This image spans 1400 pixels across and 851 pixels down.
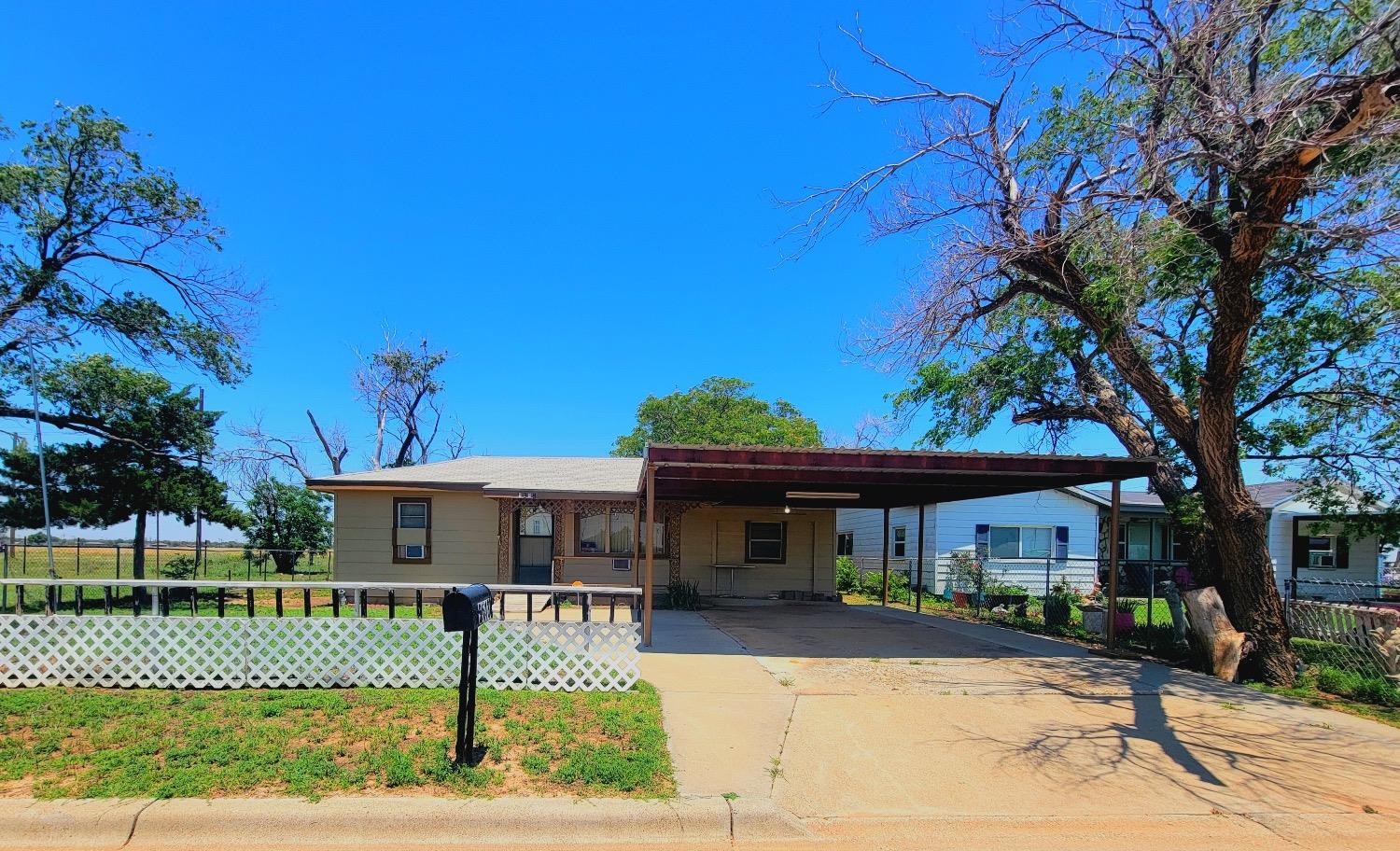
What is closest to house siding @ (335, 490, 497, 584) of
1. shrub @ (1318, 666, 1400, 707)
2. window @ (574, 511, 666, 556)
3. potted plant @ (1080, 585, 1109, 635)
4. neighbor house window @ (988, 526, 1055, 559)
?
window @ (574, 511, 666, 556)

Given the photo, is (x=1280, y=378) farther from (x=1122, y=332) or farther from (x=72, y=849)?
(x=72, y=849)

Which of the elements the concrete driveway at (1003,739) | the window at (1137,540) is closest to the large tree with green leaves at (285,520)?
the concrete driveway at (1003,739)

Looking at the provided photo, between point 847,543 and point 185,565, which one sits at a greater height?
point 847,543

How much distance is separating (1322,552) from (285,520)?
3170 cm

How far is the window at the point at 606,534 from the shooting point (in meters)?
16.5

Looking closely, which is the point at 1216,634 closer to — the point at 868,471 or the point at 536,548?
the point at 868,471

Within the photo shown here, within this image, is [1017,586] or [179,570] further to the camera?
[1017,586]

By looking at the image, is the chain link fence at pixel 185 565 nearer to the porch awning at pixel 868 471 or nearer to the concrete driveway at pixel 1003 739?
the porch awning at pixel 868 471

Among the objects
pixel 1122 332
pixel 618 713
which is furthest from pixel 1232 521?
pixel 618 713

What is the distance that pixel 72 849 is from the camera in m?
3.99

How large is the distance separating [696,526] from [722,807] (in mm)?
12838

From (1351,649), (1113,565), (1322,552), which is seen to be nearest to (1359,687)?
(1351,649)

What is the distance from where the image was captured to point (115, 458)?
1716 cm

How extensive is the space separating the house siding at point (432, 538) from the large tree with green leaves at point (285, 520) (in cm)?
819
